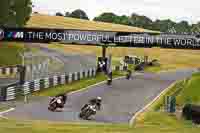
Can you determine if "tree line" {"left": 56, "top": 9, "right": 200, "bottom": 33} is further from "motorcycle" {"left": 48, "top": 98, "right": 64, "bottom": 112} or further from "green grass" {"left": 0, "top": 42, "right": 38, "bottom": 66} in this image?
"motorcycle" {"left": 48, "top": 98, "right": 64, "bottom": 112}

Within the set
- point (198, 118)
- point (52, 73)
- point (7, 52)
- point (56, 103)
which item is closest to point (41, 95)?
point (52, 73)

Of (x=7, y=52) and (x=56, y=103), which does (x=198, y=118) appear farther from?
(x=7, y=52)

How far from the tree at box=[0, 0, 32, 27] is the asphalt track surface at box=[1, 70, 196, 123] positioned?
22.6 meters

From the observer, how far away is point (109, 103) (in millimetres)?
29078

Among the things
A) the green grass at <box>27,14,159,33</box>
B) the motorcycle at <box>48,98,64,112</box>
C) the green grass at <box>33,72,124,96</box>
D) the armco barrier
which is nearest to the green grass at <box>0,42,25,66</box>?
the armco barrier

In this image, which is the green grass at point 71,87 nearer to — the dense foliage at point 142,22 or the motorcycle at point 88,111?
the motorcycle at point 88,111

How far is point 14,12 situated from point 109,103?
3935 centimetres

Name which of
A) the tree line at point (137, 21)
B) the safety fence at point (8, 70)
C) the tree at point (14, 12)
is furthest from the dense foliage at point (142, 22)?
the safety fence at point (8, 70)

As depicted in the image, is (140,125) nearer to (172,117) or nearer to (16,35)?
(172,117)

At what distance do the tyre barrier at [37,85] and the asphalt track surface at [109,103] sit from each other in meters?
1.25

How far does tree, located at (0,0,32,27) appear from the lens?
61.3 meters

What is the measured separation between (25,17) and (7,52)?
18.4ft

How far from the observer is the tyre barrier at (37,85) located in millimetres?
27844

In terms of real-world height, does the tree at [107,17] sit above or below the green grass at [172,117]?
above
